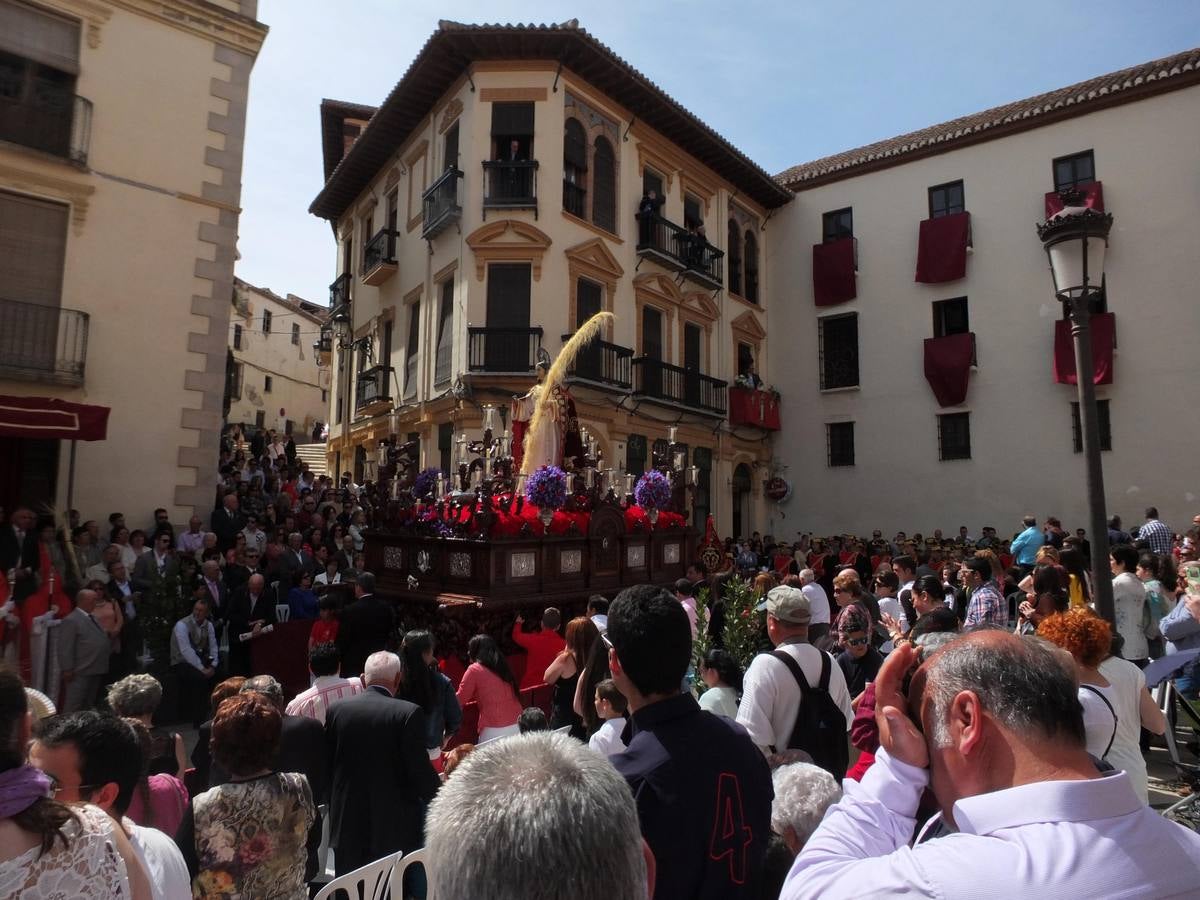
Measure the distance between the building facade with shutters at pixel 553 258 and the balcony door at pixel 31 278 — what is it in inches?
306

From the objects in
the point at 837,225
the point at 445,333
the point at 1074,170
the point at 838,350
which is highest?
the point at 837,225

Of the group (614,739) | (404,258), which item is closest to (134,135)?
(404,258)

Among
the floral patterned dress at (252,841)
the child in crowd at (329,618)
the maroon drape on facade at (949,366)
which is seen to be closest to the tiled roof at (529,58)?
the maroon drape on facade at (949,366)

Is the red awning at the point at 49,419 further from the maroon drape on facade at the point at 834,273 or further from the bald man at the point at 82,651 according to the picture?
the maroon drape on facade at the point at 834,273

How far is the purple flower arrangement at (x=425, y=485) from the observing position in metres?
10.9

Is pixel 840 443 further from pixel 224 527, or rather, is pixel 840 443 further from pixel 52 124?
pixel 52 124

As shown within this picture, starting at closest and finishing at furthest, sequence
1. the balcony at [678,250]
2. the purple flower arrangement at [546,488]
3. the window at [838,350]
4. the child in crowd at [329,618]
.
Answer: the child in crowd at [329,618] < the purple flower arrangement at [546,488] < the balcony at [678,250] < the window at [838,350]

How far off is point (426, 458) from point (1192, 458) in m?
17.9

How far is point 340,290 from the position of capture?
2547cm

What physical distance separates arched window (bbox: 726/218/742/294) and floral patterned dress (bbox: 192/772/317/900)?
2245cm

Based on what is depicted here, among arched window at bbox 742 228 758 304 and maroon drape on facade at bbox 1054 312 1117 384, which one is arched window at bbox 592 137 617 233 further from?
maroon drape on facade at bbox 1054 312 1117 384

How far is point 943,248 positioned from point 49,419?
2093 cm

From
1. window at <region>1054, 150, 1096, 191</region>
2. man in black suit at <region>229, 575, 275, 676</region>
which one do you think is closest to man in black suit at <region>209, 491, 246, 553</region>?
man in black suit at <region>229, 575, 275, 676</region>

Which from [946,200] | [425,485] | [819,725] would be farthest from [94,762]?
[946,200]
